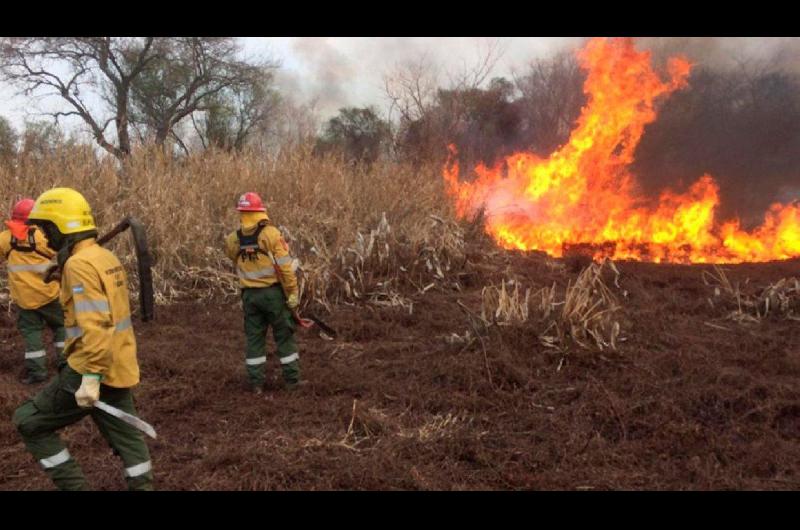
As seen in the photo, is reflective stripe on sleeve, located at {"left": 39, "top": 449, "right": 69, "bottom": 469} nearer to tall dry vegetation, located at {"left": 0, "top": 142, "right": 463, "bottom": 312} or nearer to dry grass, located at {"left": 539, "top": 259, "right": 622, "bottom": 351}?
dry grass, located at {"left": 539, "top": 259, "right": 622, "bottom": 351}

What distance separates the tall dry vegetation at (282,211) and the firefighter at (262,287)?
2467 mm

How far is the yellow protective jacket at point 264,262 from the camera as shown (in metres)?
5.28

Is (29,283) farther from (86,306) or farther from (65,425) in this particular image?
(86,306)

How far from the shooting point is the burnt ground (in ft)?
12.2

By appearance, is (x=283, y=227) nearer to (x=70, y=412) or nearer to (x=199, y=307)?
(x=199, y=307)

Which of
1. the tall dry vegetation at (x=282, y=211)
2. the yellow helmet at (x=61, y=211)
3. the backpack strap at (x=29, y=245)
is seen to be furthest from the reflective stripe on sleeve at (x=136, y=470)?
the tall dry vegetation at (x=282, y=211)

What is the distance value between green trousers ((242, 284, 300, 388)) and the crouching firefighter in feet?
6.95

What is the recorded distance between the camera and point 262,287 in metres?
5.36

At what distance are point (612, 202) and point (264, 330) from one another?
905cm

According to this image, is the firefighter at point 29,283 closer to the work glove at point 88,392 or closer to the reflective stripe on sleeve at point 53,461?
the reflective stripe on sleeve at point 53,461

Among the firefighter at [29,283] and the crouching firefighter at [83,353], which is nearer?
the crouching firefighter at [83,353]

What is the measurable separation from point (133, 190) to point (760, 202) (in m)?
12.4

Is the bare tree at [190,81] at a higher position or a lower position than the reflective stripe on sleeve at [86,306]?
higher

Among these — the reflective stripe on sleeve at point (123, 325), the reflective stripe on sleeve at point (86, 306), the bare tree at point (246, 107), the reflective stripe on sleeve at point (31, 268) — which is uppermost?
the bare tree at point (246, 107)
